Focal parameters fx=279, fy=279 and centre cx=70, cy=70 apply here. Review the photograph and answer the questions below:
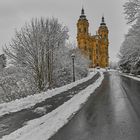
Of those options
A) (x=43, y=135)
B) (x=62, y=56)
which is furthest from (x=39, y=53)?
(x=43, y=135)

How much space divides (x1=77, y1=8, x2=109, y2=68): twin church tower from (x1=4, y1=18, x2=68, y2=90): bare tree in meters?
109

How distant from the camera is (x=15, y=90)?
26703mm

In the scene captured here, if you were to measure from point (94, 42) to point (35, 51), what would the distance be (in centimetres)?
13073

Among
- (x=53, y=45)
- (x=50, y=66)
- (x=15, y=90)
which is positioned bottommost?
(x=15, y=90)

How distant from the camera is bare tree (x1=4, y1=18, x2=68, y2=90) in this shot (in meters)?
28.3

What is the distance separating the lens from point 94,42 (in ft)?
515

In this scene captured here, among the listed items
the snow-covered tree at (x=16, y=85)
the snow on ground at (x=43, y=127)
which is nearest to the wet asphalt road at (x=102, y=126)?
the snow on ground at (x=43, y=127)

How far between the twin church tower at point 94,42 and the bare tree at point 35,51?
108523mm

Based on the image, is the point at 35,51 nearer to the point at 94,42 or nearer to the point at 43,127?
the point at 43,127

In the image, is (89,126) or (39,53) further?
(39,53)

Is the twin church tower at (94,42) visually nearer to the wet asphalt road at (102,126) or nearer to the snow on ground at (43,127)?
the wet asphalt road at (102,126)

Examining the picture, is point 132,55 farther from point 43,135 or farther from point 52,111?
point 43,135

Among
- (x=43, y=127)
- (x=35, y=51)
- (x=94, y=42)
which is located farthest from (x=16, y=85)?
(x=94, y=42)

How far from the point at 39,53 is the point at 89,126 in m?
20.1
